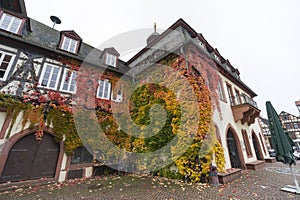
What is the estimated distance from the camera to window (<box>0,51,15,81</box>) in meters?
6.91

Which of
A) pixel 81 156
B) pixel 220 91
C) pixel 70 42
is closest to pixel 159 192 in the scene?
pixel 81 156

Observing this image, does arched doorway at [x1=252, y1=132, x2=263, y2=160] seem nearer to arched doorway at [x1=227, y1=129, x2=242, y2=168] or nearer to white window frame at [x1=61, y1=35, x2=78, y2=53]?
arched doorway at [x1=227, y1=129, x2=242, y2=168]

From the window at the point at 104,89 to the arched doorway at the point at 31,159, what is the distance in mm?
3770

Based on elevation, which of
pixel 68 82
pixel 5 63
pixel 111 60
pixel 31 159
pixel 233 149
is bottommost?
pixel 31 159

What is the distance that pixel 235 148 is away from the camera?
32.0ft

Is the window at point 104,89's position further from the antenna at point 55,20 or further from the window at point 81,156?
the antenna at point 55,20

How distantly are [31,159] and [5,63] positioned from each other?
5.04 m

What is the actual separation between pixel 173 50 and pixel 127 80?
477 cm

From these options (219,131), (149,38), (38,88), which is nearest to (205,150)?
(219,131)

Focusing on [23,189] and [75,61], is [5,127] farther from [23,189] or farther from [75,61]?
[75,61]

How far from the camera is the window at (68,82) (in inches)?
329

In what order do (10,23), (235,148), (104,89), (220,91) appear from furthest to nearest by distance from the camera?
1. (220,91)
2. (104,89)
3. (235,148)
4. (10,23)

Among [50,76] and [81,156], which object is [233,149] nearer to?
[81,156]

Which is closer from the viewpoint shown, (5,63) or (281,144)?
(281,144)
